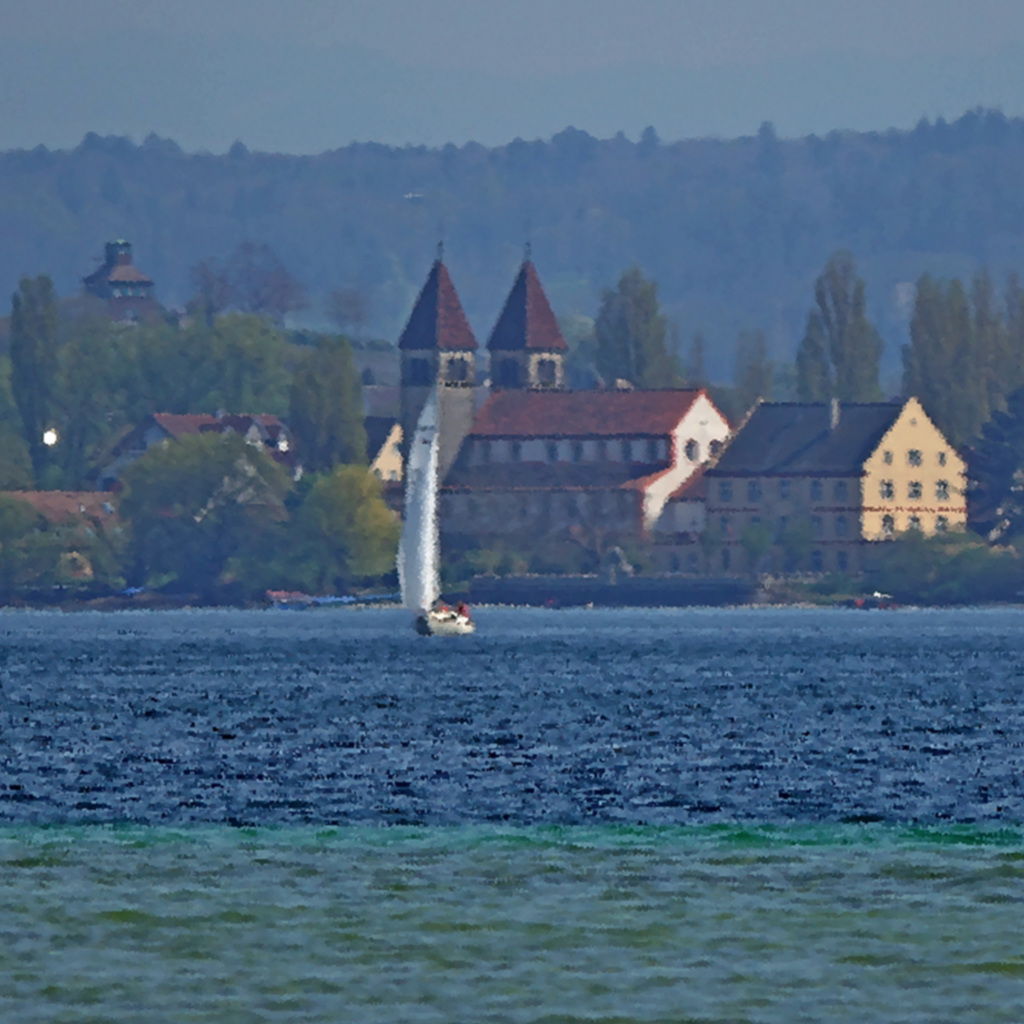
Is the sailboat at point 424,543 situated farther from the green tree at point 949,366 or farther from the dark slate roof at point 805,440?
the green tree at point 949,366

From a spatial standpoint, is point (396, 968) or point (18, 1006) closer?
point (18, 1006)

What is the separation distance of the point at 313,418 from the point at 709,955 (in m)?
165

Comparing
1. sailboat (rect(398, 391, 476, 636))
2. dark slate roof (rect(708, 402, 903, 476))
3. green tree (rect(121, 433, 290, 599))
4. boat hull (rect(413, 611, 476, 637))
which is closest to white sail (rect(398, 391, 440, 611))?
sailboat (rect(398, 391, 476, 636))

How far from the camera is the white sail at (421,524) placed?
12181 centimetres

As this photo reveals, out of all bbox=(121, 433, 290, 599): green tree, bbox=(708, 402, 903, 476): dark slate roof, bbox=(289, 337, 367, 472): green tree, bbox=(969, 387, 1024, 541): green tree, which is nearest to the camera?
bbox=(969, 387, 1024, 541): green tree

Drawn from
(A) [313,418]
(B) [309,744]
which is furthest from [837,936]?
(A) [313,418]

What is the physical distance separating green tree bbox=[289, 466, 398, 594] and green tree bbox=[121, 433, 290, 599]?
341 centimetres

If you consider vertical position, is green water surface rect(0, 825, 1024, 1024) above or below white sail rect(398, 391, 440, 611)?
below

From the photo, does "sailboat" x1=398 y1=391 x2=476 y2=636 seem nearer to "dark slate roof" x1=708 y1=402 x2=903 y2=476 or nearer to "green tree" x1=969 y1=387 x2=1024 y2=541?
"green tree" x1=969 y1=387 x2=1024 y2=541

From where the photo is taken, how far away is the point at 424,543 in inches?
4823

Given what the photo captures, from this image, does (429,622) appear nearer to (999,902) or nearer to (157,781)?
(157,781)

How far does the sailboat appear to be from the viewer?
122 m

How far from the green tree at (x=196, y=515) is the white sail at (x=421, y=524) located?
57.9m

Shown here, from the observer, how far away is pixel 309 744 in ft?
194
